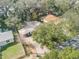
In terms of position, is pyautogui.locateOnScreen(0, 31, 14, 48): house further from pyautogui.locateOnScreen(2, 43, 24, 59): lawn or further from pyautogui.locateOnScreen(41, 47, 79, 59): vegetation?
pyautogui.locateOnScreen(41, 47, 79, 59): vegetation

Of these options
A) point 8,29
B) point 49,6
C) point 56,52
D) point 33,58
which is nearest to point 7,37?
point 8,29

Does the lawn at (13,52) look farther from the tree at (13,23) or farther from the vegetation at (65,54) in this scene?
the vegetation at (65,54)

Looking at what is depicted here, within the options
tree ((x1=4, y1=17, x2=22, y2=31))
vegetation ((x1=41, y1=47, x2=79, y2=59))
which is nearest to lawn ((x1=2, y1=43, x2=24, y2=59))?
tree ((x1=4, y1=17, x2=22, y2=31))

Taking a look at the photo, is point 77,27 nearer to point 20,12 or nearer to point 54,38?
point 54,38

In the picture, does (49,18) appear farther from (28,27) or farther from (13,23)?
(13,23)

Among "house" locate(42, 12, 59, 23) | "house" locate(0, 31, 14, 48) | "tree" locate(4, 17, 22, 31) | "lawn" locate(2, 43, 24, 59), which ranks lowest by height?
"lawn" locate(2, 43, 24, 59)

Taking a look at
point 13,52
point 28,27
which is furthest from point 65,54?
point 28,27
